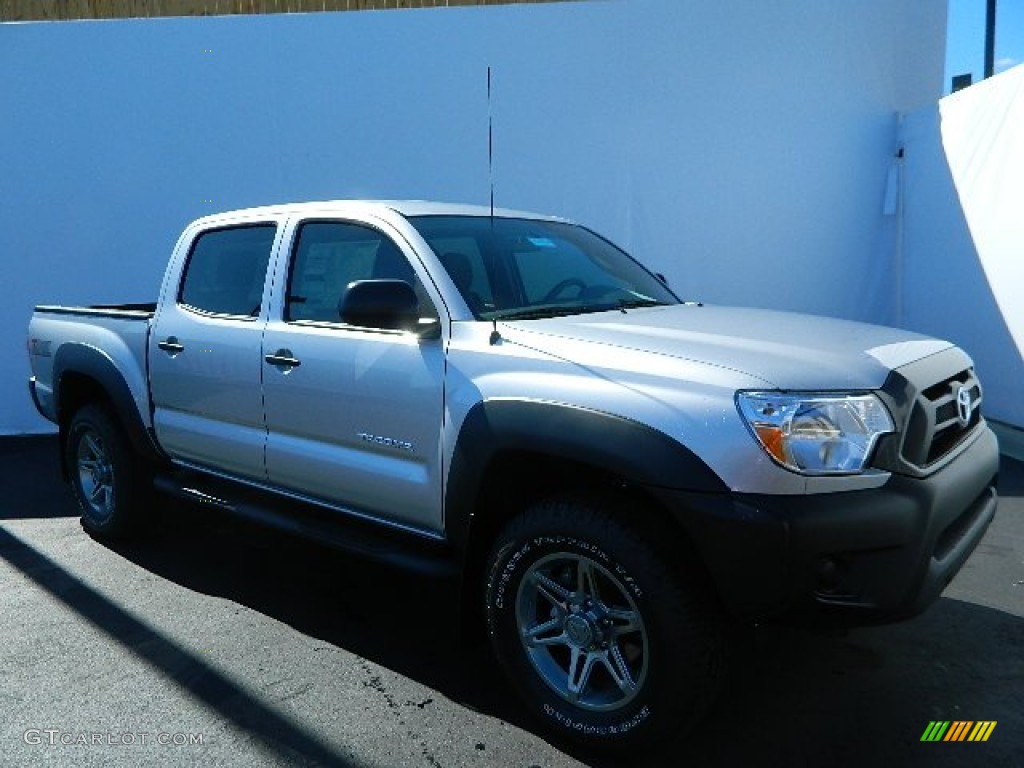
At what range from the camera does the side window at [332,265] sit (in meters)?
3.33

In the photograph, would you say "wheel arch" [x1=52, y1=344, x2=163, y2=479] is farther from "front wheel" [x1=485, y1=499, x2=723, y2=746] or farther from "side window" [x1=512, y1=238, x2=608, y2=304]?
"front wheel" [x1=485, y1=499, x2=723, y2=746]

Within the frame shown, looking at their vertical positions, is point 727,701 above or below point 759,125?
below

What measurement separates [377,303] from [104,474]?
110 inches

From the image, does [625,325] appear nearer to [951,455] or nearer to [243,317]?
[951,455]

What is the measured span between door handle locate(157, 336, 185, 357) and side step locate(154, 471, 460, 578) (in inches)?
25.1

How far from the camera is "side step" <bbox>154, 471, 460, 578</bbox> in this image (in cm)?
300

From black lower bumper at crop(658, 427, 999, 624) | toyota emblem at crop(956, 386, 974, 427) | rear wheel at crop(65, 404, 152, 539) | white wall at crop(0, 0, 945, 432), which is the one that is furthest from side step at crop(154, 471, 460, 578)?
white wall at crop(0, 0, 945, 432)

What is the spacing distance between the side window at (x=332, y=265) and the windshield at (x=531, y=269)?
0.18m

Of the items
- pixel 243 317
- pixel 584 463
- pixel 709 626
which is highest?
pixel 243 317

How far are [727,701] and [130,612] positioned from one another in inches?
104

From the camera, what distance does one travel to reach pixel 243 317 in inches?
148

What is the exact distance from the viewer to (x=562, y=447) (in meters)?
2.50

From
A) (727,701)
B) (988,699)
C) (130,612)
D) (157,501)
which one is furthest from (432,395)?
(157,501)

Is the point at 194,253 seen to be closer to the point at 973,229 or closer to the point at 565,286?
the point at 565,286
